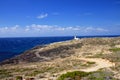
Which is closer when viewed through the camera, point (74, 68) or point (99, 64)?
point (74, 68)

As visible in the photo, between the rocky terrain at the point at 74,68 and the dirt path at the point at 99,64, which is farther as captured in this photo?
the dirt path at the point at 99,64

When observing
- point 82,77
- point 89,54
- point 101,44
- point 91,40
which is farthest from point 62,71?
point 91,40

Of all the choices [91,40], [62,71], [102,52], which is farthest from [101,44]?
[62,71]

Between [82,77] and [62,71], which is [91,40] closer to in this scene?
[62,71]

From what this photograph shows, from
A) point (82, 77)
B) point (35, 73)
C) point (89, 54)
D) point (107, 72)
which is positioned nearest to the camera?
point (82, 77)

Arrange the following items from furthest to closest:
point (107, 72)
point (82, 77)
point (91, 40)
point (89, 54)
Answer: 1. point (91, 40)
2. point (89, 54)
3. point (107, 72)
4. point (82, 77)

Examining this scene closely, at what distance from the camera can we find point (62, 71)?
49.9 m

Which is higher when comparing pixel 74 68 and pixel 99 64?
pixel 99 64

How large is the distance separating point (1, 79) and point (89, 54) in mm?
29143

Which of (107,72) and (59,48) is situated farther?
(59,48)

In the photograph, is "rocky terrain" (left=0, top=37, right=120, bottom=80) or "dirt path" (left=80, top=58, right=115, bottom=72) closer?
"rocky terrain" (left=0, top=37, right=120, bottom=80)

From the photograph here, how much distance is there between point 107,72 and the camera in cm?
4534

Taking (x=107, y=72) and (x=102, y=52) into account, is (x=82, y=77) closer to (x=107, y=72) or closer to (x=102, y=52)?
(x=107, y=72)

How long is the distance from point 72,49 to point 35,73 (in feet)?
110
